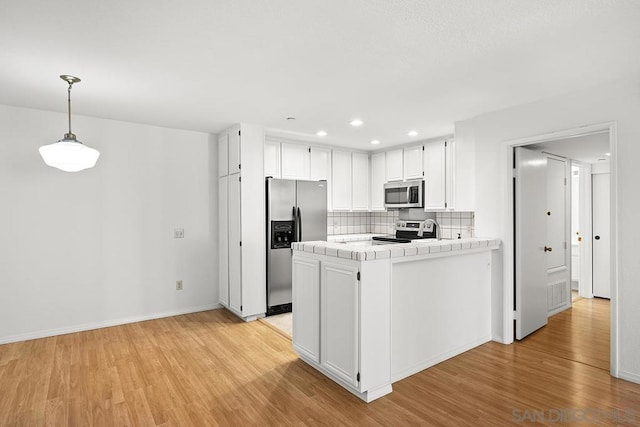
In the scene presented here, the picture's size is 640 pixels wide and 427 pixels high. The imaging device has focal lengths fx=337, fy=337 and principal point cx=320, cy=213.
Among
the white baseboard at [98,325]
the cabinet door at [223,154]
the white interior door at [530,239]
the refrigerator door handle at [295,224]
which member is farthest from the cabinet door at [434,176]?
the white baseboard at [98,325]

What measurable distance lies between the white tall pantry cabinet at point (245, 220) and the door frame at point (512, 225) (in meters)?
2.75

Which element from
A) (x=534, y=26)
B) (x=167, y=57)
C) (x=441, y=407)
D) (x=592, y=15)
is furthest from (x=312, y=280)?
(x=592, y=15)

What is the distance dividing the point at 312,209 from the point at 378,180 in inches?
63.0

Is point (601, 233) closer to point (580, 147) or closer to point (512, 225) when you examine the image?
point (580, 147)

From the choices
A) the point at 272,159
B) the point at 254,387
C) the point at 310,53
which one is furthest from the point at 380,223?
the point at 310,53

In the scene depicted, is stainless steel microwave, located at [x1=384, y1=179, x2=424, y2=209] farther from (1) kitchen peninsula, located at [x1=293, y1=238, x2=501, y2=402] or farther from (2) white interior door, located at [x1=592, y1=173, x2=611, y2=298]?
(2) white interior door, located at [x1=592, y1=173, x2=611, y2=298]

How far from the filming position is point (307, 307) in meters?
2.88

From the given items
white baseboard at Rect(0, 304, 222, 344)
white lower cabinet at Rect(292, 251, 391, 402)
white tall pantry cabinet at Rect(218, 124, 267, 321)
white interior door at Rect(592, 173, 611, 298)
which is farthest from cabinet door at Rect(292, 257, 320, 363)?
white interior door at Rect(592, 173, 611, 298)

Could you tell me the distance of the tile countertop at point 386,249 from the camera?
7.90 feet

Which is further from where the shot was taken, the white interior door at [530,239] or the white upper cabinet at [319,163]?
the white upper cabinet at [319,163]

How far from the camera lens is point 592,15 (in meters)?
1.79

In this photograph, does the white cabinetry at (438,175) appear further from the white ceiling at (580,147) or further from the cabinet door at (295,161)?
the cabinet door at (295,161)

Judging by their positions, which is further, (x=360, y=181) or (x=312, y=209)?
(x=360, y=181)

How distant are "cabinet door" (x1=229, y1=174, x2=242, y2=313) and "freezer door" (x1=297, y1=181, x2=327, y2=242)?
84cm
